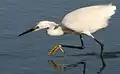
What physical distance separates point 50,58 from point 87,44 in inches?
27.3

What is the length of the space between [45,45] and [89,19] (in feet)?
2.31

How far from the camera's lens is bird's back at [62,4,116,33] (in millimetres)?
7539

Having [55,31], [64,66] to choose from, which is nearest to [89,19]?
[55,31]

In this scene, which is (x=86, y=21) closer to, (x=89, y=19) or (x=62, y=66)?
(x=89, y=19)

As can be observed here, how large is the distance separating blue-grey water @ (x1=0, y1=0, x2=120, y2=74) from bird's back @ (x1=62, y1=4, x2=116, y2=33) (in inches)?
12.3

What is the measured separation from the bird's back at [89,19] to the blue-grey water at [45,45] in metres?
0.31

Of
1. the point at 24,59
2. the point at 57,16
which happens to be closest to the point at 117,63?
the point at 24,59

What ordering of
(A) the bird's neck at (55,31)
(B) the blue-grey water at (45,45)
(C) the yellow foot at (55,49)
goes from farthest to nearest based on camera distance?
(A) the bird's neck at (55,31) → (C) the yellow foot at (55,49) → (B) the blue-grey water at (45,45)

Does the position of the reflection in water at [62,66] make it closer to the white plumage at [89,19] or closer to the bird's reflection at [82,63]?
the bird's reflection at [82,63]

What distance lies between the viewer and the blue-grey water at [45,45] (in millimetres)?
7012

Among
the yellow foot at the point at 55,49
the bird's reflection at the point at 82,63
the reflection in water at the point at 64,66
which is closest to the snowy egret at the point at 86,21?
the yellow foot at the point at 55,49

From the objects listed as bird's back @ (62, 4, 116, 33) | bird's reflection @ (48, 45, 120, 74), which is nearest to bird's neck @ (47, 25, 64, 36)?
bird's back @ (62, 4, 116, 33)

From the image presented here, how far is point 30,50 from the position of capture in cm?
753

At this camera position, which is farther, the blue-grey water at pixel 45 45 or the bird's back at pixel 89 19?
the bird's back at pixel 89 19
